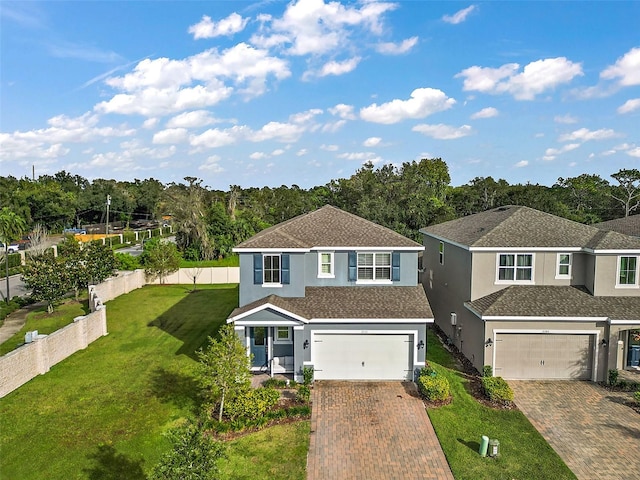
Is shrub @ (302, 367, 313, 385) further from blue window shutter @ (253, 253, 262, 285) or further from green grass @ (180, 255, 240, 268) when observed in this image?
green grass @ (180, 255, 240, 268)

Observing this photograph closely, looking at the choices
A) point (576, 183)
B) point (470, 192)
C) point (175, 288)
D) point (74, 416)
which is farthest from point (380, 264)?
point (576, 183)

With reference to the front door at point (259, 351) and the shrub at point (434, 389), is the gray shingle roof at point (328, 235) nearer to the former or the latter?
the front door at point (259, 351)

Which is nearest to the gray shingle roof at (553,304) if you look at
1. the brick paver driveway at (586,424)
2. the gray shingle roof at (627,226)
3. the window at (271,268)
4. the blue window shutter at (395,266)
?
the brick paver driveway at (586,424)

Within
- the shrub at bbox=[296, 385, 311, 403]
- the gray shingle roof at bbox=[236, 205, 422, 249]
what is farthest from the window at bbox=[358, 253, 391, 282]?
the shrub at bbox=[296, 385, 311, 403]

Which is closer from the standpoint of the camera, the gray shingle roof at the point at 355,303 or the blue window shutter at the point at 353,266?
the gray shingle roof at the point at 355,303

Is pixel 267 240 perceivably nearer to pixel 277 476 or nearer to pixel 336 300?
pixel 336 300

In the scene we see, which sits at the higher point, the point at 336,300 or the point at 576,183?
the point at 576,183

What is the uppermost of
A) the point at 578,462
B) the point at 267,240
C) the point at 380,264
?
the point at 267,240
